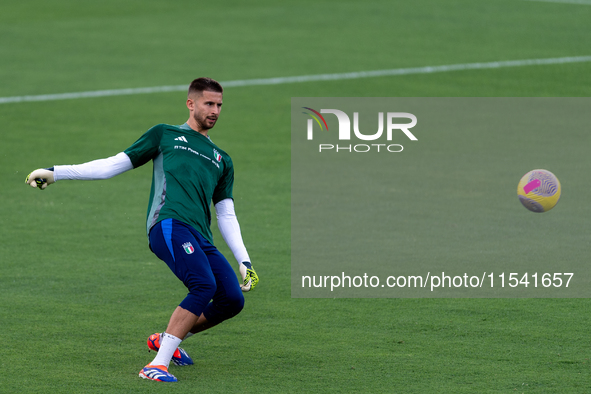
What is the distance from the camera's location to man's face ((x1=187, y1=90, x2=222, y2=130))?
24.6ft

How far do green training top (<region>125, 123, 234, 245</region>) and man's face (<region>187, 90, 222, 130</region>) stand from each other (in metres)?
0.16

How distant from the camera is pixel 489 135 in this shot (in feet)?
60.1

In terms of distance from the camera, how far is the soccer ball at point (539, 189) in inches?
454

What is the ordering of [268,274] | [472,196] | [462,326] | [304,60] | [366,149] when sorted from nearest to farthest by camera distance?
[462,326] < [268,274] < [472,196] < [366,149] < [304,60]

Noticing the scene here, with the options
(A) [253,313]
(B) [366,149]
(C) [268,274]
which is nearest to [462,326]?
(A) [253,313]

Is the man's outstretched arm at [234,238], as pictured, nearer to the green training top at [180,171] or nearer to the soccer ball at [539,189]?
the green training top at [180,171]

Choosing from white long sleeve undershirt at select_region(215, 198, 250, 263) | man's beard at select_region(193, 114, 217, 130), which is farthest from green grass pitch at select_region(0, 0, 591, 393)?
man's beard at select_region(193, 114, 217, 130)

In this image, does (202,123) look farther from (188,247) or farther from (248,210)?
(248,210)

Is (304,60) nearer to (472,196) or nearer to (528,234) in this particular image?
(472,196)

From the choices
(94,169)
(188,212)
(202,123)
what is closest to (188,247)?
(188,212)

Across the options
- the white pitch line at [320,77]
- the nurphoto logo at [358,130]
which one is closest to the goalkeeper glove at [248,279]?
the nurphoto logo at [358,130]

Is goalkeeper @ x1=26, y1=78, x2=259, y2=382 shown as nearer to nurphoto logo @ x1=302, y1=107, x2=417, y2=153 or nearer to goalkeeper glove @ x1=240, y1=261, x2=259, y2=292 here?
goalkeeper glove @ x1=240, y1=261, x2=259, y2=292

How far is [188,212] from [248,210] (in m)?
6.10

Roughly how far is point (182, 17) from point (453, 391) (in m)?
25.2
